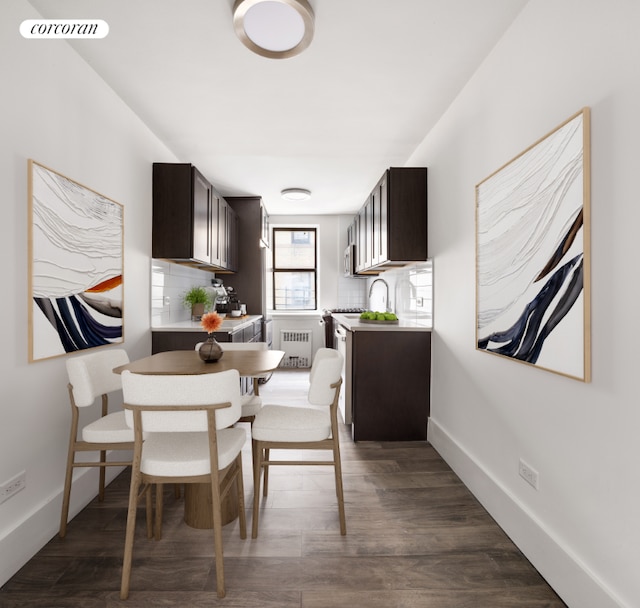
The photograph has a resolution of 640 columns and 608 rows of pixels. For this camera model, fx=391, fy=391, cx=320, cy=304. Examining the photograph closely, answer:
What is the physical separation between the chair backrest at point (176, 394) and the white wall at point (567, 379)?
1403 millimetres

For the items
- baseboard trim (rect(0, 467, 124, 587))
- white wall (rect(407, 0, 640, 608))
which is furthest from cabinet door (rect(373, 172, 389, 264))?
baseboard trim (rect(0, 467, 124, 587))

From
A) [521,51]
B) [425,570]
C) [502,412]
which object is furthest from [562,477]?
[521,51]

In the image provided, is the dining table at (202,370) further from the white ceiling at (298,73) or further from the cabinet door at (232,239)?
the cabinet door at (232,239)

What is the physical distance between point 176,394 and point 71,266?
3.88 feet

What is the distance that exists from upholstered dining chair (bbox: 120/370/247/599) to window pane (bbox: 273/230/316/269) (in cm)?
526

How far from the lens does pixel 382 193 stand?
11.7 feet

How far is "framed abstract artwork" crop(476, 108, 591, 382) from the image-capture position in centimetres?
148

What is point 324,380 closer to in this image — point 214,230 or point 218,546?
point 218,546

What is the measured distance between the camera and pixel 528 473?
187 centimetres

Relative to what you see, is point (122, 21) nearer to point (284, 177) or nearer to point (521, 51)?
point (521, 51)

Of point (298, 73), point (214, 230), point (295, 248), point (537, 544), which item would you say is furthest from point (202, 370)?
point (295, 248)

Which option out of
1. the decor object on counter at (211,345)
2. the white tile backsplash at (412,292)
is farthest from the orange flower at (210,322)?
the white tile backsplash at (412,292)

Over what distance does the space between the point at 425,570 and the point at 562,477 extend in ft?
2.40

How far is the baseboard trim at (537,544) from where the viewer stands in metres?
1.44
